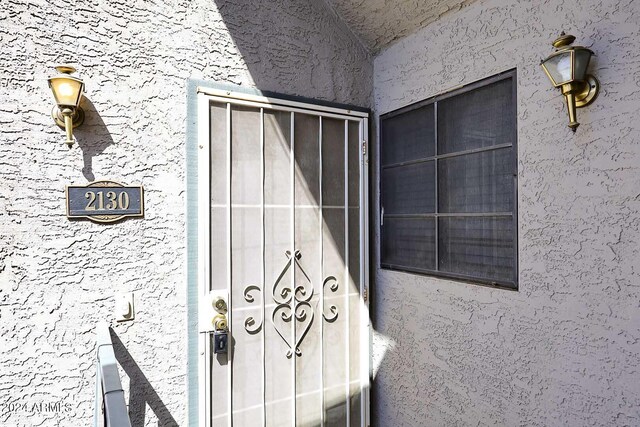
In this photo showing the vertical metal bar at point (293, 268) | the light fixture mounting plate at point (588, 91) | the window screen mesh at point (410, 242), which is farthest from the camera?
the vertical metal bar at point (293, 268)

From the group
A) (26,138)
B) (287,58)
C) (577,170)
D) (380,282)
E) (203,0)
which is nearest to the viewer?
(577,170)

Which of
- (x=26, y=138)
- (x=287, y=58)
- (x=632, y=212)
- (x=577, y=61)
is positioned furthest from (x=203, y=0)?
(x=632, y=212)

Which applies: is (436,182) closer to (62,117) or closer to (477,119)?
(477,119)

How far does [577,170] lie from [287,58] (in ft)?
8.85

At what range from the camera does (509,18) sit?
9.71ft

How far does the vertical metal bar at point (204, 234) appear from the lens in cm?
335

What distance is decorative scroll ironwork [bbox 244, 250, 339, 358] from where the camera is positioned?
3.62 meters

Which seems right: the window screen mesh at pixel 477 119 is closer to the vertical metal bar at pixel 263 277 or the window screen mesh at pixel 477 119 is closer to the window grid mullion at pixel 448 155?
the window grid mullion at pixel 448 155

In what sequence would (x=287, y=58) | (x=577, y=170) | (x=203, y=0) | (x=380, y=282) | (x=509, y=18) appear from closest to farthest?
(x=577, y=170) < (x=509, y=18) < (x=203, y=0) < (x=287, y=58) < (x=380, y=282)

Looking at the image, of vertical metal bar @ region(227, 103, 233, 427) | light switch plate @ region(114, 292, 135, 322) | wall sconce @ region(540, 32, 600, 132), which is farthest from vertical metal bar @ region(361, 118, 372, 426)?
light switch plate @ region(114, 292, 135, 322)

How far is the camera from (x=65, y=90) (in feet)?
8.79

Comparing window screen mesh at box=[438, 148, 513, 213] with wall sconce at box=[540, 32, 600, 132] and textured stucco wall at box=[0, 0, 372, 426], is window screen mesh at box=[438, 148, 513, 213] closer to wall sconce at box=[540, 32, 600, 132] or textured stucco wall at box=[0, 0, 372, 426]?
wall sconce at box=[540, 32, 600, 132]

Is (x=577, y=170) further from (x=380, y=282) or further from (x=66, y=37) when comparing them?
(x=66, y=37)

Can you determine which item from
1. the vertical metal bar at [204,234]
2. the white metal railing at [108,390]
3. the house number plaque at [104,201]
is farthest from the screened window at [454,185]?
the white metal railing at [108,390]
